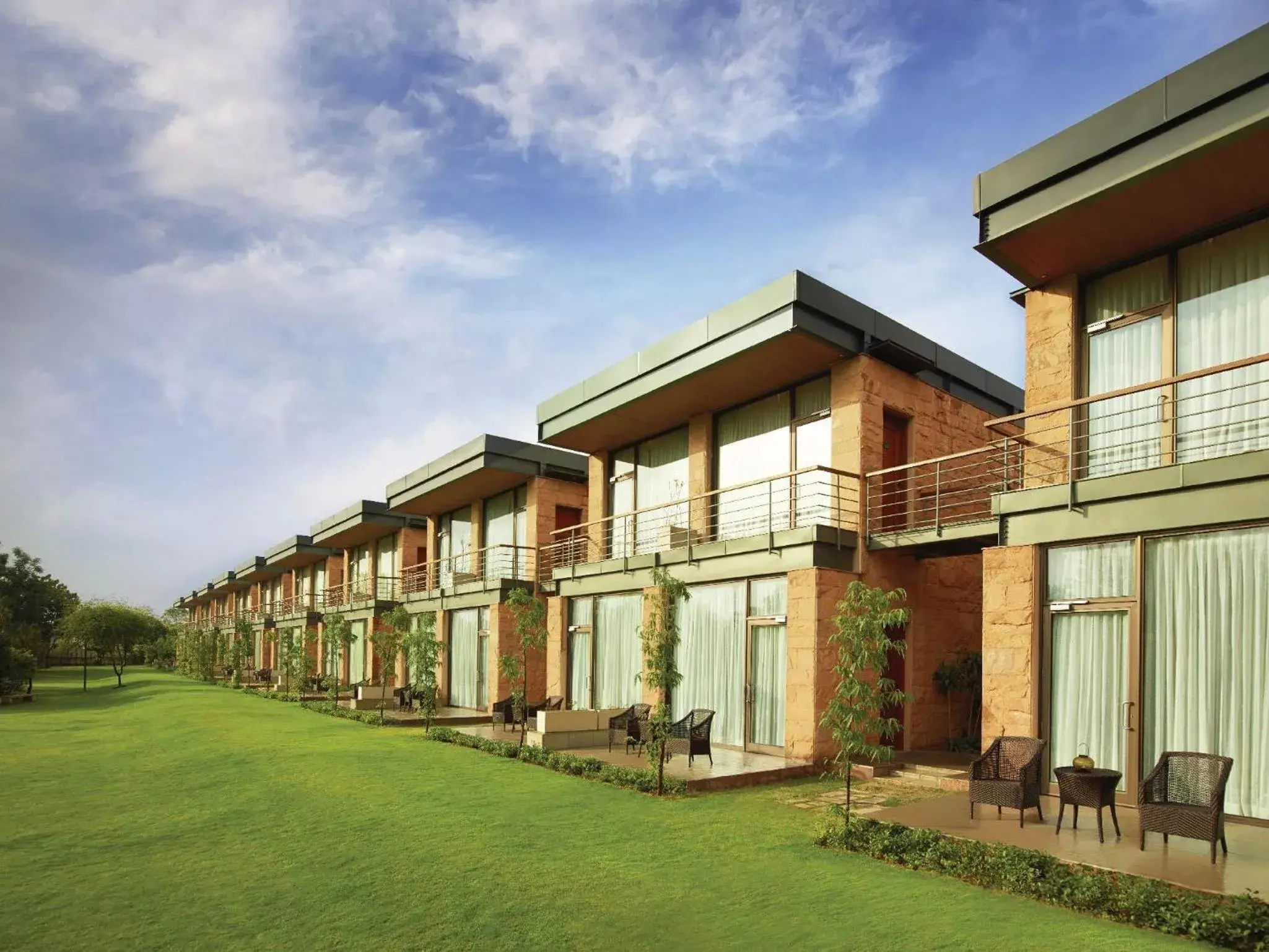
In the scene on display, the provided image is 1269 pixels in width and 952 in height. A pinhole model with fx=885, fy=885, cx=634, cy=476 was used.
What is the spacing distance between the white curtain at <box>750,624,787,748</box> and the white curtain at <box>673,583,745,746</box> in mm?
283

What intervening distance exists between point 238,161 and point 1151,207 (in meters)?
12.6

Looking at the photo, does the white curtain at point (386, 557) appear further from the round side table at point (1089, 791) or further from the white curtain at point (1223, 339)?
the white curtain at point (1223, 339)

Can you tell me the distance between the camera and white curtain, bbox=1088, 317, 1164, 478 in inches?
440

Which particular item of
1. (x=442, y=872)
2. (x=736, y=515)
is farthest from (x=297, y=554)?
(x=442, y=872)

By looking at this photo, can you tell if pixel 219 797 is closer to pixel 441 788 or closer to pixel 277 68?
pixel 441 788

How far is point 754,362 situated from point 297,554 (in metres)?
36.8

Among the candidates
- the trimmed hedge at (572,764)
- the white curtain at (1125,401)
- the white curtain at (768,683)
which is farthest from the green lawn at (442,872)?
the white curtain at (1125,401)

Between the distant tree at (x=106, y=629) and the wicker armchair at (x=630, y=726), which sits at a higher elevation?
the wicker armchair at (x=630, y=726)

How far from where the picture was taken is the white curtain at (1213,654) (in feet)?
30.4

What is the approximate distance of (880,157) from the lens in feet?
37.3

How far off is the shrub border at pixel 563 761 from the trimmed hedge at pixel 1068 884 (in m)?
3.69

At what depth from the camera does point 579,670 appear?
21.0m

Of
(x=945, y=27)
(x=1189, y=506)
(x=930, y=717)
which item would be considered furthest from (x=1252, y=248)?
(x=930, y=717)

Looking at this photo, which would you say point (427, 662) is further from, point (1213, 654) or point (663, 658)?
point (1213, 654)
